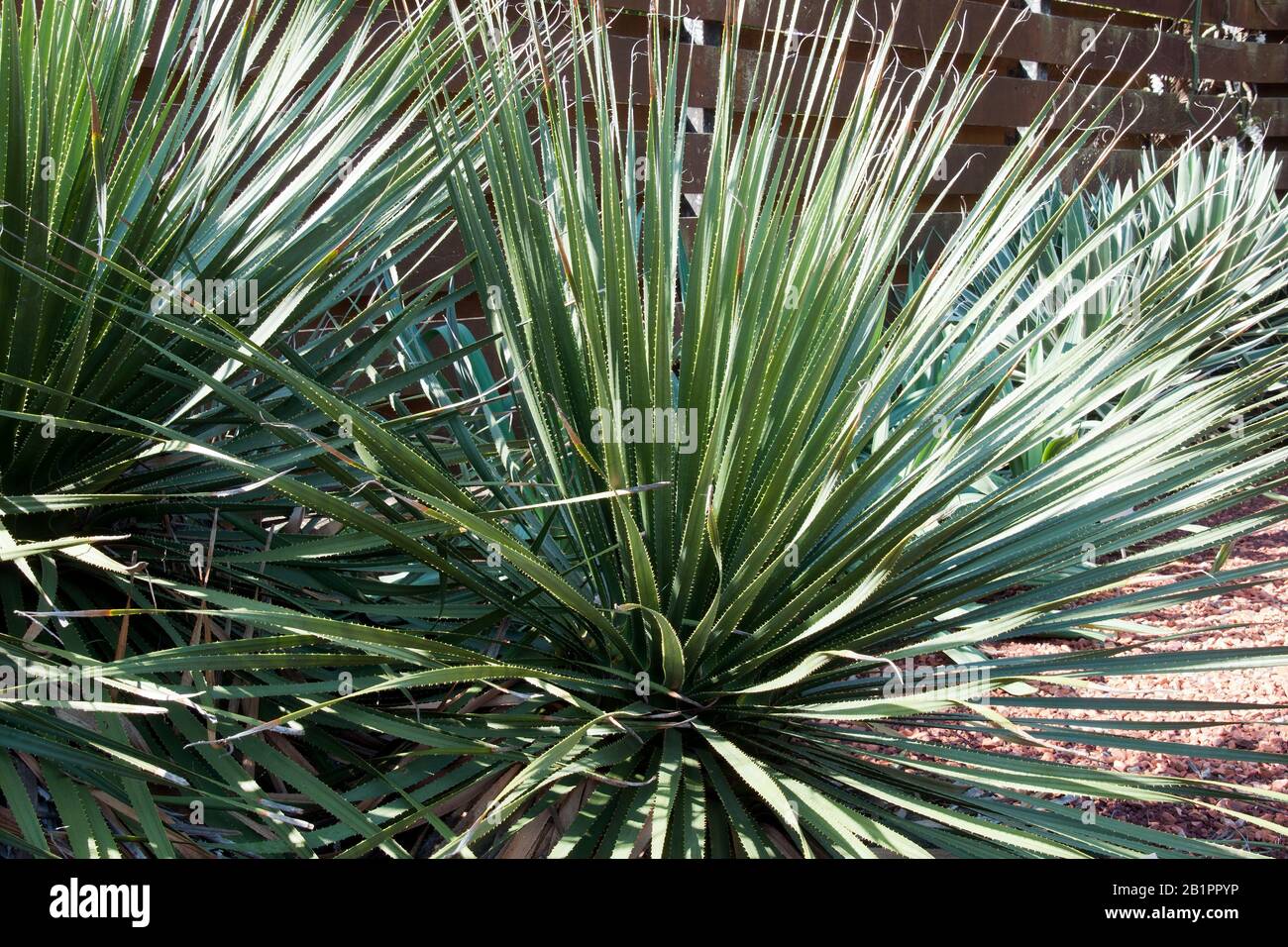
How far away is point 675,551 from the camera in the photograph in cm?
145

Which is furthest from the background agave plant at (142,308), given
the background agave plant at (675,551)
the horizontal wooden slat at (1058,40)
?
the horizontal wooden slat at (1058,40)

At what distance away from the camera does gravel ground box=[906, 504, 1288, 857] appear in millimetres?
2014

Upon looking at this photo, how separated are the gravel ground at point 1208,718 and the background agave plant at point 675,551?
40 cm

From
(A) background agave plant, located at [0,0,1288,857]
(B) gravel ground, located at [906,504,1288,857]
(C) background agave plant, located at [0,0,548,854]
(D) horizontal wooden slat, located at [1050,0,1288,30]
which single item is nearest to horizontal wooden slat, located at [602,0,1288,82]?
(D) horizontal wooden slat, located at [1050,0,1288,30]

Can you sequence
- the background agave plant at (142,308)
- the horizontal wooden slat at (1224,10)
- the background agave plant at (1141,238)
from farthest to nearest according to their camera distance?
1. the horizontal wooden slat at (1224,10)
2. the background agave plant at (1141,238)
3. the background agave plant at (142,308)

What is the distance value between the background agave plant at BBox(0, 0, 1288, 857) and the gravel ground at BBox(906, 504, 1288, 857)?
0.40m

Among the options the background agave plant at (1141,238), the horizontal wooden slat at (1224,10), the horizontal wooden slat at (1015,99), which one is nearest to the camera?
the background agave plant at (1141,238)

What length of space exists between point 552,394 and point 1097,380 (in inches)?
31.2

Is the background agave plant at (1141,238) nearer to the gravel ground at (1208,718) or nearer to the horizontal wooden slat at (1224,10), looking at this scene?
the gravel ground at (1208,718)

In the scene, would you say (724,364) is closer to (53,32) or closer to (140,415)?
(140,415)

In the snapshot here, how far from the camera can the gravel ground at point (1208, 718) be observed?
201 cm

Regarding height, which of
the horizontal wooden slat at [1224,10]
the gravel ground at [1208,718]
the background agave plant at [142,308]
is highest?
the horizontal wooden slat at [1224,10]

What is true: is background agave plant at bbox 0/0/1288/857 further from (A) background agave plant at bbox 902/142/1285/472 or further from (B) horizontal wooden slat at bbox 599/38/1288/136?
(B) horizontal wooden slat at bbox 599/38/1288/136
